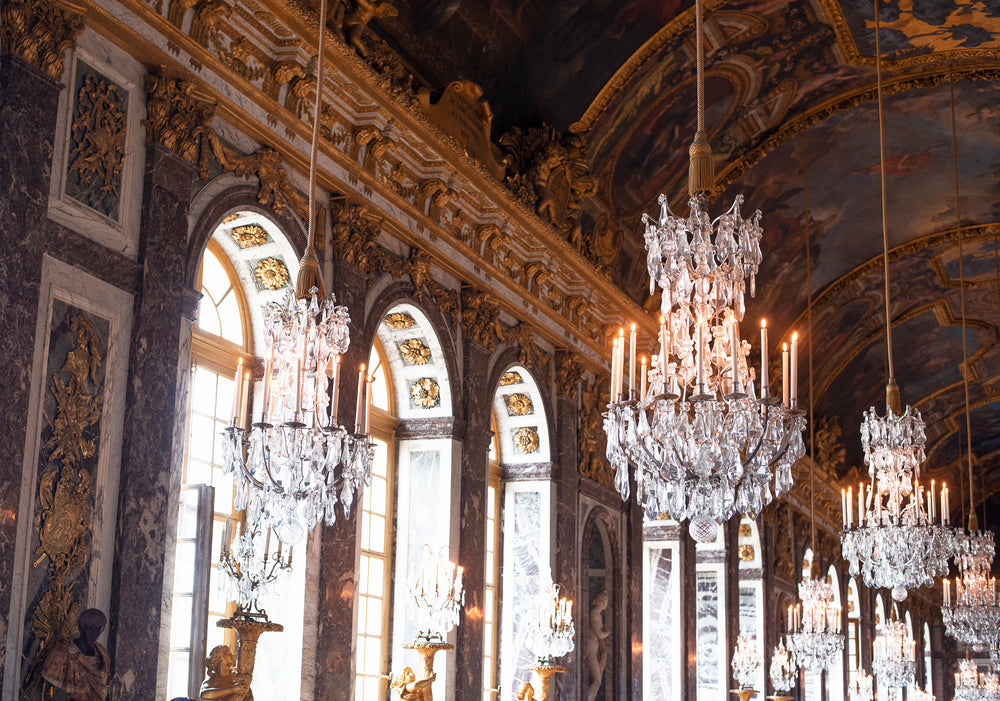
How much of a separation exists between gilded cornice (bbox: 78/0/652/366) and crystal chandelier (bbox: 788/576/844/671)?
628 centimetres

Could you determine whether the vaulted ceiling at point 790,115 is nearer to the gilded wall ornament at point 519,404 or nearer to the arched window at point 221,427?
the gilded wall ornament at point 519,404

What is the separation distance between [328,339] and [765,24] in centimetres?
987

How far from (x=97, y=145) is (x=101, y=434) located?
181 centimetres

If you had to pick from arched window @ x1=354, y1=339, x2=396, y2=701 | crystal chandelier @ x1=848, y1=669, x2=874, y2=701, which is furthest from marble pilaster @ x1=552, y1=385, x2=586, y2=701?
crystal chandelier @ x1=848, y1=669, x2=874, y2=701

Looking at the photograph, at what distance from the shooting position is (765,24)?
49.7ft

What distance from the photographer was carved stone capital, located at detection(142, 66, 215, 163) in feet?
26.5

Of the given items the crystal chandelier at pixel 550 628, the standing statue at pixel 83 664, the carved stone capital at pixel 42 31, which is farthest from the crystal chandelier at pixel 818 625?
the carved stone capital at pixel 42 31

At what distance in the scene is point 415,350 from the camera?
1201cm

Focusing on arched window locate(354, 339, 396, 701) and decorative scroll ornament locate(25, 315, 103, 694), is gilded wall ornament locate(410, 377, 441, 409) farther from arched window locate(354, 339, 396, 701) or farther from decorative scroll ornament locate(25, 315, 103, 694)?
decorative scroll ornament locate(25, 315, 103, 694)

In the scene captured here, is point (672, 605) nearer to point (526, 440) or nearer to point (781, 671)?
point (781, 671)

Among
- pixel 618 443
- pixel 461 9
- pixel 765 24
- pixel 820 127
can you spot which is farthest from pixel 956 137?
pixel 618 443

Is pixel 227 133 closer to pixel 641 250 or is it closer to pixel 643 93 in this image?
pixel 643 93

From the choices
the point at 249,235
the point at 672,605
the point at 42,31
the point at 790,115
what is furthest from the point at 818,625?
the point at 42,31

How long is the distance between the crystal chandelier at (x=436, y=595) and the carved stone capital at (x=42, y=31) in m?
5.13
